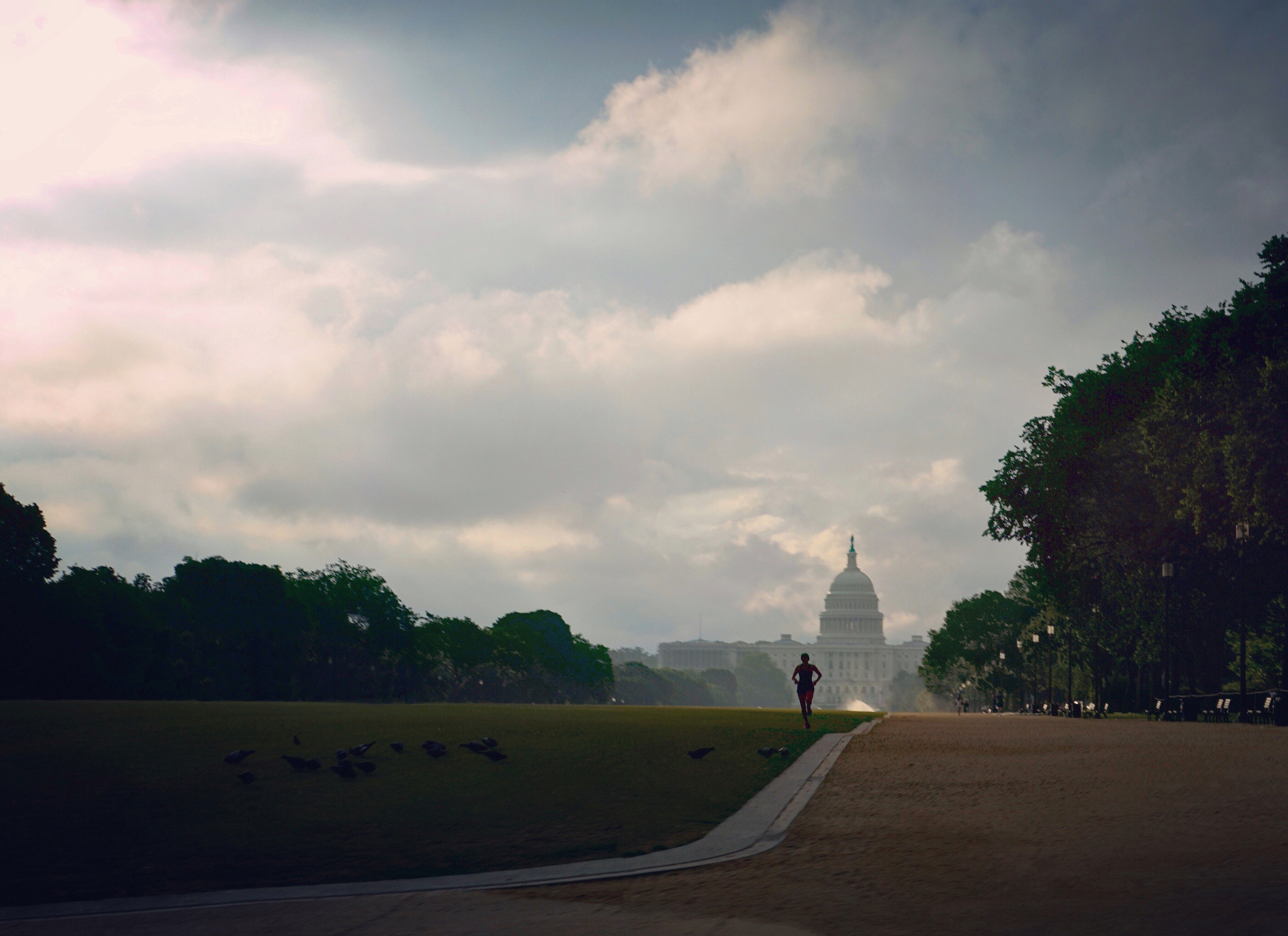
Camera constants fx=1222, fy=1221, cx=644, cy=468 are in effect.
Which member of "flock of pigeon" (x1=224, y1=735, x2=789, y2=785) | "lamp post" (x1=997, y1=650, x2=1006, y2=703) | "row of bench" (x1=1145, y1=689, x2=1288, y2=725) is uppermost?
"lamp post" (x1=997, y1=650, x2=1006, y2=703)

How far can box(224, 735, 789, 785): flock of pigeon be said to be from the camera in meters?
17.5

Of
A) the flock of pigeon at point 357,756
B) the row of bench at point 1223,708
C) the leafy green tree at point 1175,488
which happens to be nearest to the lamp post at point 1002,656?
the leafy green tree at point 1175,488

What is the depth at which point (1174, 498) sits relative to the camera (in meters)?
46.3

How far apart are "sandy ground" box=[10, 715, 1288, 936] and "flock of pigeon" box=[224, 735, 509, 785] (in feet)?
22.2

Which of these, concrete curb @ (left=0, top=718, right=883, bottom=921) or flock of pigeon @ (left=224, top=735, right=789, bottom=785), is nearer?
concrete curb @ (left=0, top=718, right=883, bottom=921)

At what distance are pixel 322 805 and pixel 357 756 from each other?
433 cm

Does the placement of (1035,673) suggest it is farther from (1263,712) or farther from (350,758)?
(350,758)

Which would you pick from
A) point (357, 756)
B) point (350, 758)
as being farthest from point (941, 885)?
point (357, 756)

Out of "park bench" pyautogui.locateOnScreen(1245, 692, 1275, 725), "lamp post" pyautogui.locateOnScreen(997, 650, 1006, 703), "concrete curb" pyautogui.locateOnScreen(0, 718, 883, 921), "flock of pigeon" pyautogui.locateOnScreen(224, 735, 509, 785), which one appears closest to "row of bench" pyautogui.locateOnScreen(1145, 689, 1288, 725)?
"park bench" pyautogui.locateOnScreen(1245, 692, 1275, 725)

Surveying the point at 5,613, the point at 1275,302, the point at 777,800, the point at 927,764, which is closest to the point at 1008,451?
the point at 1275,302

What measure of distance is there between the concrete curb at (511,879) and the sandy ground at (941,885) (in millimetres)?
264

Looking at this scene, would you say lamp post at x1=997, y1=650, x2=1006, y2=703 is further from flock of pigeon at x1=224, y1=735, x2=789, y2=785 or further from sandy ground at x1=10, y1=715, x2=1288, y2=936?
sandy ground at x1=10, y1=715, x2=1288, y2=936

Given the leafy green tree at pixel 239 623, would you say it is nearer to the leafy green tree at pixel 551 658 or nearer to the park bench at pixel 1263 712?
the leafy green tree at pixel 551 658

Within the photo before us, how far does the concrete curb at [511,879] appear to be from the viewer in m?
9.83
